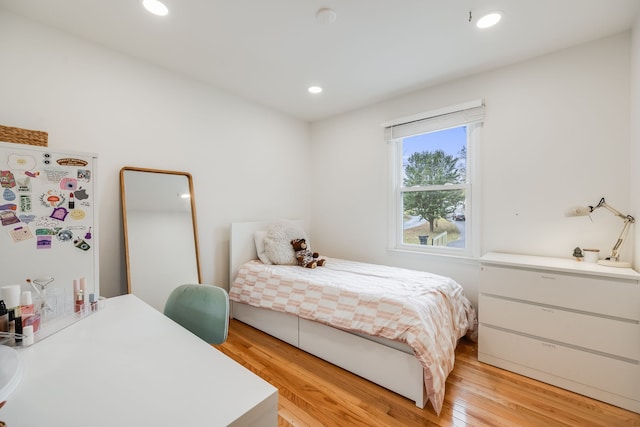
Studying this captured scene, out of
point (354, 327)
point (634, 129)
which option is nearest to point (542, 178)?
point (634, 129)

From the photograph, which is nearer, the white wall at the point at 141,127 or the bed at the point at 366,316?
the bed at the point at 366,316

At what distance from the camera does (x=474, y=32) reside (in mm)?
2006

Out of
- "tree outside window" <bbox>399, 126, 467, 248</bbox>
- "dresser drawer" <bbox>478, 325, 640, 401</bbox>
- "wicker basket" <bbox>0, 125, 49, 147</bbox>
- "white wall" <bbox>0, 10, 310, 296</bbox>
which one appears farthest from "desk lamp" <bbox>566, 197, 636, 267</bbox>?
"wicker basket" <bbox>0, 125, 49, 147</bbox>

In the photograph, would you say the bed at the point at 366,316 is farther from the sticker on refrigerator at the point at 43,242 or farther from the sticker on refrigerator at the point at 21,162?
the sticker on refrigerator at the point at 21,162

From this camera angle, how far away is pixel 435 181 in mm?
2955

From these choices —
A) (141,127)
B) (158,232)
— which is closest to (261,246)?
(158,232)

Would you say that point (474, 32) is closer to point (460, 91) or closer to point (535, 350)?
point (460, 91)

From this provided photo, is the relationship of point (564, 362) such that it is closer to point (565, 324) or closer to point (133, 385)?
point (565, 324)

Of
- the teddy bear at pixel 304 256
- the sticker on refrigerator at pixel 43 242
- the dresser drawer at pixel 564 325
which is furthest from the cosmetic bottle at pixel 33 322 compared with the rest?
the dresser drawer at pixel 564 325

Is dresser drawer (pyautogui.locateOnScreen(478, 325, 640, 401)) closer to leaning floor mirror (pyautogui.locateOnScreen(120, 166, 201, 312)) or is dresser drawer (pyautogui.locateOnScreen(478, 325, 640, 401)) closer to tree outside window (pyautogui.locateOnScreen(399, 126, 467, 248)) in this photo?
tree outside window (pyautogui.locateOnScreen(399, 126, 467, 248))

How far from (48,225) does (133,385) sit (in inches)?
46.2

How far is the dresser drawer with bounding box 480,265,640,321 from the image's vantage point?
1.68m

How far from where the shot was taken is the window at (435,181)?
2691 millimetres

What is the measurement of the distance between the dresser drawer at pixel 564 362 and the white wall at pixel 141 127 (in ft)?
8.82
